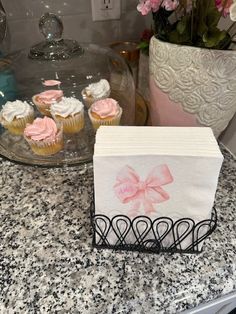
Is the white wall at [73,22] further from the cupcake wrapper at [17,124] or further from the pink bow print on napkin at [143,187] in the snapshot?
the pink bow print on napkin at [143,187]

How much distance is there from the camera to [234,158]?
713 millimetres

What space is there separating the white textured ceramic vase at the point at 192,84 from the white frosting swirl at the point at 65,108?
180mm

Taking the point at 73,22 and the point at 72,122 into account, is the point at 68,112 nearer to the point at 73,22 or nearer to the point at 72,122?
the point at 72,122

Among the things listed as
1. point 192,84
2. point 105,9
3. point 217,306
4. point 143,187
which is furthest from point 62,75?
point 217,306

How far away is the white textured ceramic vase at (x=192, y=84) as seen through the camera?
55 cm

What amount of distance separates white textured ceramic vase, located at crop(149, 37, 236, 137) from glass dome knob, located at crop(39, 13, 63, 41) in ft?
0.86

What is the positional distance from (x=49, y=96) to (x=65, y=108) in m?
0.08

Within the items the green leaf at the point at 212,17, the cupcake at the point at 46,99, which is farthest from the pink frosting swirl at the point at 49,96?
the green leaf at the point at 212,17

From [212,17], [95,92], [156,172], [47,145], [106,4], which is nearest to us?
[156,172]

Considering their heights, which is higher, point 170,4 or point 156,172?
point 170,4

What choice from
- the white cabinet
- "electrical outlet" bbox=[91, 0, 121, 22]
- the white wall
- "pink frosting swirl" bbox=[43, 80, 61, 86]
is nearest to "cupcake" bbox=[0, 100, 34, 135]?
"pink frosting swirl" bbox=[43, 80, 61, 86]

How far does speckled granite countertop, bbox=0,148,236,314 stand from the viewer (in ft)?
1.44

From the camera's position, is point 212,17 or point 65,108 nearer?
point 212,17

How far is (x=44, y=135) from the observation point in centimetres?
63
